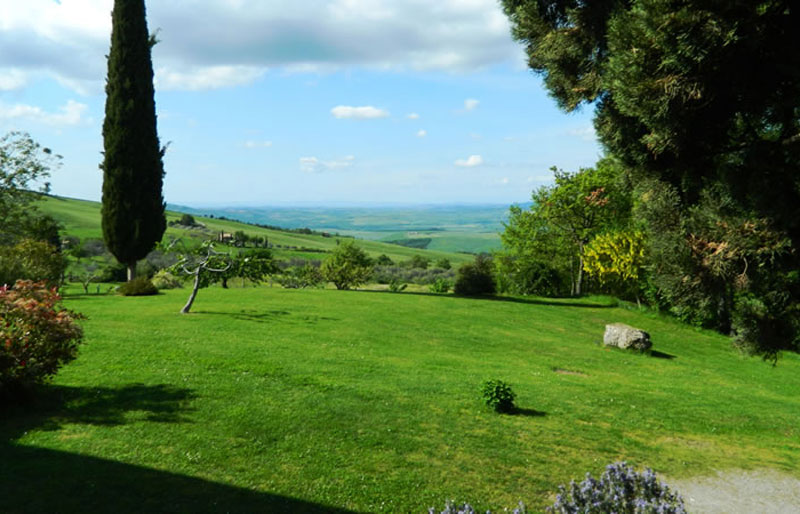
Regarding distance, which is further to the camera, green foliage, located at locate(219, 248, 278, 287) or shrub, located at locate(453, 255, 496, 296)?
shrub, located at locate(453, 255, 496, 296)

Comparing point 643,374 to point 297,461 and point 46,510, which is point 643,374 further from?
point 46,510

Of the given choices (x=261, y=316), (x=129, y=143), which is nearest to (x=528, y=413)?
(x=261, y=316)

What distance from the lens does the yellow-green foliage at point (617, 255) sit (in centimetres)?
4110

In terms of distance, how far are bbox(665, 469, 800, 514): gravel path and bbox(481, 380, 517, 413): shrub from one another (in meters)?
4.44

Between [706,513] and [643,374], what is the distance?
14.3 m

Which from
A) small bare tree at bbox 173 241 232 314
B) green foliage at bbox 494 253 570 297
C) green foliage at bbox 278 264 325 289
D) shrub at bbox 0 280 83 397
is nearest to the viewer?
shrub at bbox 0 280 83 397

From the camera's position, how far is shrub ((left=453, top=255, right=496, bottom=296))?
1859 inches

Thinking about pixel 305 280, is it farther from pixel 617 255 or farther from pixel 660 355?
pixel 660 355

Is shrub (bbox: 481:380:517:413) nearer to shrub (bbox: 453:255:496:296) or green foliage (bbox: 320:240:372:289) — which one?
shrub (bbox: 453:255:496:296)

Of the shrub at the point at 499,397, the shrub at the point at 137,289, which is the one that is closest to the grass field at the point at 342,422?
the shrub at the point at 499,397

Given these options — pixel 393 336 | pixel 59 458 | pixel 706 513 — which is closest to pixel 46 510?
pixel 59 458

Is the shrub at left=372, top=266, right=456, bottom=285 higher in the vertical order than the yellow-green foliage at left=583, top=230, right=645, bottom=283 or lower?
lower

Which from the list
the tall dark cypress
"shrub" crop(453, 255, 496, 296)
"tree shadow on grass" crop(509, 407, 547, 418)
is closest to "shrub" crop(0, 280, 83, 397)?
"tree shadow on grass" crop(509, 407, 547, 418)

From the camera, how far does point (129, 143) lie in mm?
42500
